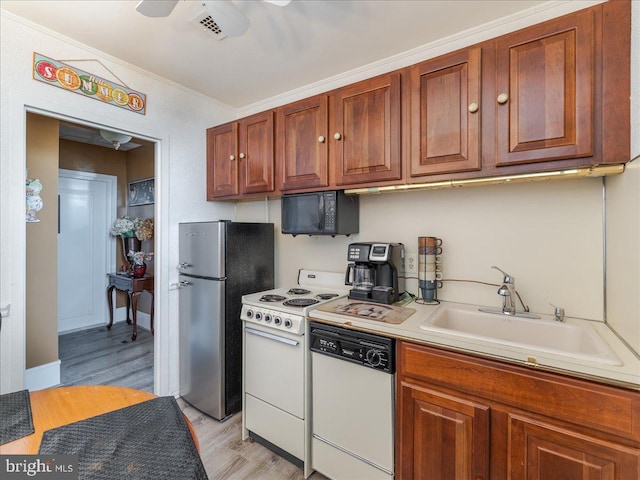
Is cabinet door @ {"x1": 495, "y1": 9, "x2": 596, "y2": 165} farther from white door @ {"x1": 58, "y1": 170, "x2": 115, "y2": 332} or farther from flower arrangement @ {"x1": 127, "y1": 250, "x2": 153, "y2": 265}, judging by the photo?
white door @ {"x1": 58, "y1": 170, "x2": 115, "y2": 332}

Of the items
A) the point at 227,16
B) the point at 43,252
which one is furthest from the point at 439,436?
the point at 43,252

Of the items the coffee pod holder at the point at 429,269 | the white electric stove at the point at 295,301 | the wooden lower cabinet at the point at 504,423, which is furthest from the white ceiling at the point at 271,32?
the wooden lower cabinet at the point at 504,423

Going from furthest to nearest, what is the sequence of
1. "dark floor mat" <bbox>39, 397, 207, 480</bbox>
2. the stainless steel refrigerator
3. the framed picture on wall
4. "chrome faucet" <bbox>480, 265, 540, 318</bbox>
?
1. the framed picture on wall
2. the stainless steel refrigerator
3. "chrome faucet" <bbox>480, 265, 540, 318</bbox>
4. "dark floor mat" <bbox>39, 397, 207, 480</bbox>

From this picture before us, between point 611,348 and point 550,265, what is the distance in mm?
551

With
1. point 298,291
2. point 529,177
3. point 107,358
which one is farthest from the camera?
point 107,358

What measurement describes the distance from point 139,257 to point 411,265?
11.8ft

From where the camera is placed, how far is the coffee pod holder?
73.6 inches

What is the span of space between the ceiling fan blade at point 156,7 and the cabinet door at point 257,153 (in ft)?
3.30

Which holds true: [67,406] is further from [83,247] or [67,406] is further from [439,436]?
[83,247]

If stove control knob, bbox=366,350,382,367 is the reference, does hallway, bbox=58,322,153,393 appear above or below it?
below

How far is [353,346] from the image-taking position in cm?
156

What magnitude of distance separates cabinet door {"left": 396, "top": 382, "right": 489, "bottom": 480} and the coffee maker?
0.59m

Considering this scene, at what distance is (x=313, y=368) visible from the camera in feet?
5.70

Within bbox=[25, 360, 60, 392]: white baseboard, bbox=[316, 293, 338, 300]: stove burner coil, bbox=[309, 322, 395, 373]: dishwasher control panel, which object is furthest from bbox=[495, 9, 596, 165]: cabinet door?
bbox=[25, 360, 60, 392]: white baseboard
